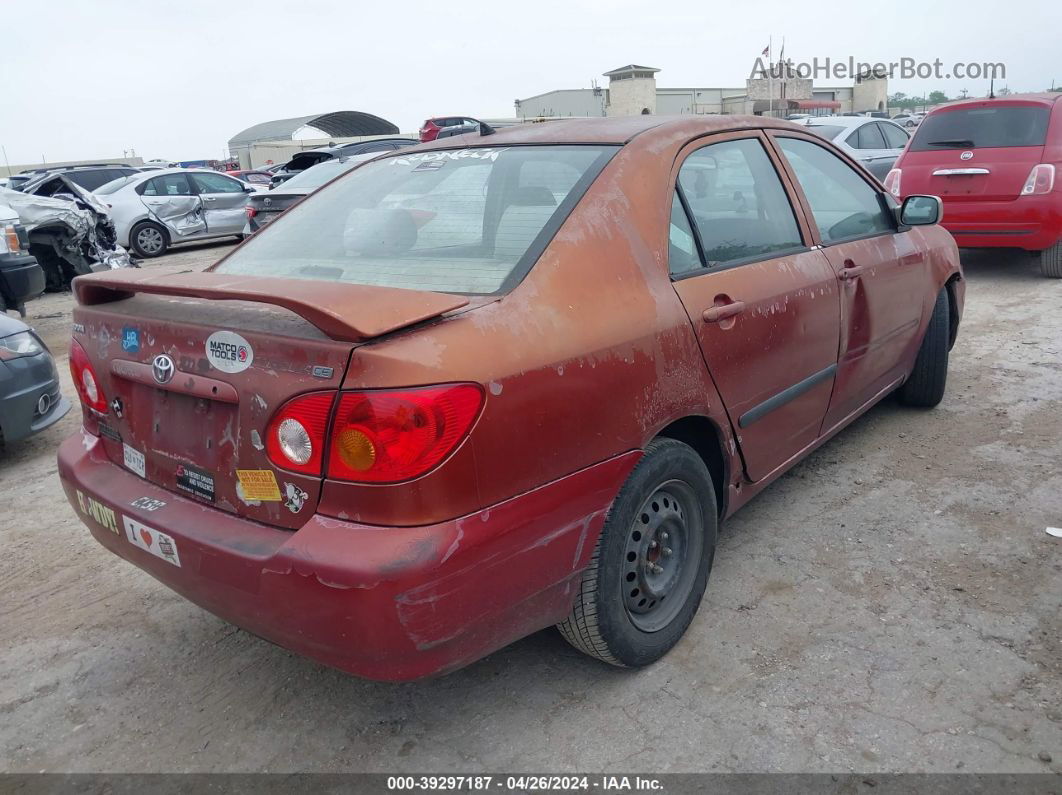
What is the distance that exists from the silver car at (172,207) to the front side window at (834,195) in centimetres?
1240

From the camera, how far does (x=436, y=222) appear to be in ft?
8.66

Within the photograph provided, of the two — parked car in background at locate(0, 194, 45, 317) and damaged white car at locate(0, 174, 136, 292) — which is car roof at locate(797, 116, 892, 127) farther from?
parked car in background at locate(0, 194, 45, 317)

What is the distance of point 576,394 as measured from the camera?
2131 millimetres

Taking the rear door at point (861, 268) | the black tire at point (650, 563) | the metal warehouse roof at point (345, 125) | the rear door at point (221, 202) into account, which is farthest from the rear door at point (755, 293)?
the metal warehouse roof at point (345, 125)

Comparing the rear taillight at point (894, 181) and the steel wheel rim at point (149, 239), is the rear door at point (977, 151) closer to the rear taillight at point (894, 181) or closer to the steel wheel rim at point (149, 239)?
the rear taillight at point (894, 181)

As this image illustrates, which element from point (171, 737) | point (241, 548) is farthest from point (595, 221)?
point (171, 737)

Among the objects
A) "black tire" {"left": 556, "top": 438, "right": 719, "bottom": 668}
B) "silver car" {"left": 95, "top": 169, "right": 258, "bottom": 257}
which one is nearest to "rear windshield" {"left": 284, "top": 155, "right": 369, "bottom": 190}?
"silver car" {"left": 95, "top": 169, "right": 258, "bottom": 257}

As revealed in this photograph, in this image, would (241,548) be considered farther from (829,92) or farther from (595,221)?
(829,92)

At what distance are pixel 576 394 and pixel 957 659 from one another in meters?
1.47

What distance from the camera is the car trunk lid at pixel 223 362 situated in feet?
6.28

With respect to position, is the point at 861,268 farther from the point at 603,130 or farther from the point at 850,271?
the point at 603,130

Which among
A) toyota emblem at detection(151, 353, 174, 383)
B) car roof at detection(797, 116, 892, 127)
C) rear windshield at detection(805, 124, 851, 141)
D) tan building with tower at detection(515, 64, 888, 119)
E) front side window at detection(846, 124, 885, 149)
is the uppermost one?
tan building with tower at detection(515, 64, 888, 119)

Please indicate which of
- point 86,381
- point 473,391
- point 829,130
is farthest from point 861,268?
point 829,130

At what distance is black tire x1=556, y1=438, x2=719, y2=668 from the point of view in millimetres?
2311
